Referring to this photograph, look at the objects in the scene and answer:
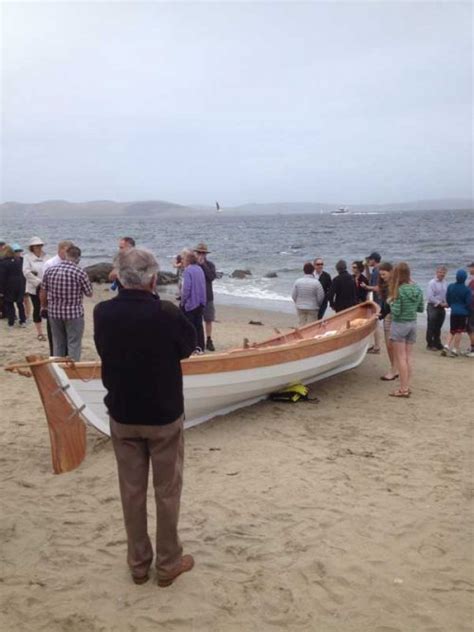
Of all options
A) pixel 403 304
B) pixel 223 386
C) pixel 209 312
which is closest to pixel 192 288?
pixel 209 312

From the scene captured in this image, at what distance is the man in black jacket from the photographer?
10.6 feet

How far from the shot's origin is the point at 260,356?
22.0 feet

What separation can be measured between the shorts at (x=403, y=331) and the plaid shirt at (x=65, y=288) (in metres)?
3.90

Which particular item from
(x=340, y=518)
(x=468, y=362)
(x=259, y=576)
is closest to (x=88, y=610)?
(x=259, y=576)

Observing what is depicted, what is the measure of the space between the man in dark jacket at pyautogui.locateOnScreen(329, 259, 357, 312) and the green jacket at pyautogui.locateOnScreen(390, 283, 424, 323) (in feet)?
6.99

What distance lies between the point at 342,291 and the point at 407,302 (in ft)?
7.40

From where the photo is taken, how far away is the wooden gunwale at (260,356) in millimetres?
5312

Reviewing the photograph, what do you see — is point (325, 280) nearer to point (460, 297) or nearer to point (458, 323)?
point (460, 297)

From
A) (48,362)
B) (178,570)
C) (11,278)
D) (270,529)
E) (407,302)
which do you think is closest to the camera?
(178,570)

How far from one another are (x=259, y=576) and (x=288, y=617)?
0.41 meters

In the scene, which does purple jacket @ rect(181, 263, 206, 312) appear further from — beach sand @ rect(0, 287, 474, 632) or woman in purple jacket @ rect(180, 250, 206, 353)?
beach sand @ rect(0, 287, 474, 632)

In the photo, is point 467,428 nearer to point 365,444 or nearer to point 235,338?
point 365,444

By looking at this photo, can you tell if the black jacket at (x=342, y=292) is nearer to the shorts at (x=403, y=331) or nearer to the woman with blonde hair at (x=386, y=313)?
the woman with blonde hair at (x=386, y=313)

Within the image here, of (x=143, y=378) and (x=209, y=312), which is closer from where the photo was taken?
(x=143, y=378)
